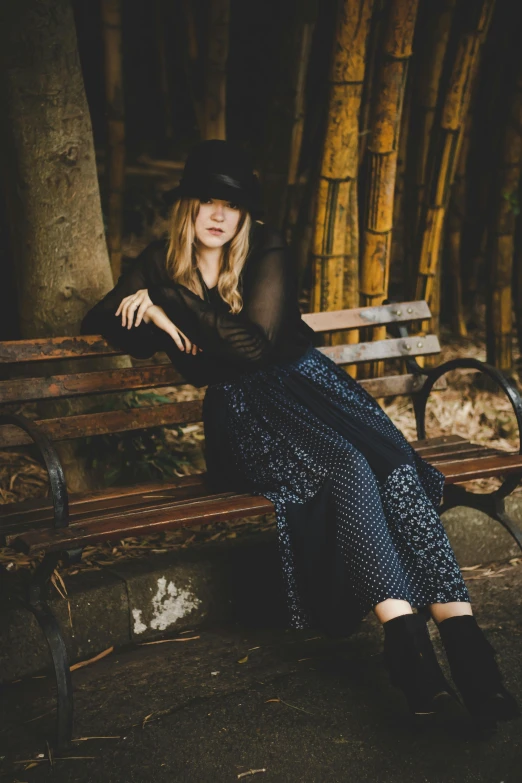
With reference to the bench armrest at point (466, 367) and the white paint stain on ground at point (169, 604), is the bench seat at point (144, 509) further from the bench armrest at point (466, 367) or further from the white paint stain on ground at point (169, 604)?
the white paint stain on ground at point (169, 604)

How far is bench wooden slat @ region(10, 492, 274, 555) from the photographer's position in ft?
7.66

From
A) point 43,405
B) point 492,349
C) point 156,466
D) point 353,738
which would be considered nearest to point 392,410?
point 492,349

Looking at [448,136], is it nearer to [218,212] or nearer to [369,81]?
[369,81]

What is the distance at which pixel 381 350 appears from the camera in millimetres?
3564

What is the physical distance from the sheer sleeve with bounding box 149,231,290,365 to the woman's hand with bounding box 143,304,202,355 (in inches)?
0.8

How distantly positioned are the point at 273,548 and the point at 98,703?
2.95 ft

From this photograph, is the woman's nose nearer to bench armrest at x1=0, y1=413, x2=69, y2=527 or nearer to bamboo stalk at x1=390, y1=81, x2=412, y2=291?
bench armrest at x1=0, y1=413, x2=69, y2=527

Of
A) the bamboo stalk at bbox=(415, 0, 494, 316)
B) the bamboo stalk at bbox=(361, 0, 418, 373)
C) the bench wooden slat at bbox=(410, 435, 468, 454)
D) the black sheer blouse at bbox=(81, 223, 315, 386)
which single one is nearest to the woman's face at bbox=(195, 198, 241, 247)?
the black sheer blouse at bbox=(81, 223, 315, 386)

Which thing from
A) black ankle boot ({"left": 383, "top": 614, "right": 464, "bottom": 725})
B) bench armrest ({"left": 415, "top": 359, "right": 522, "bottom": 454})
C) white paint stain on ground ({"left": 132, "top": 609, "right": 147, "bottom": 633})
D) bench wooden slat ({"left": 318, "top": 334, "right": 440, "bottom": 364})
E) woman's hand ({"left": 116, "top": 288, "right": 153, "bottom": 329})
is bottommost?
white paint stain on ground ({"left": 132, "top": 609, "right": 147, "bottom": 633})

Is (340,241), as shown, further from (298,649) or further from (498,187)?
(298,649)

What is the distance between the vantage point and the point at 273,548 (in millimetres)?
3160

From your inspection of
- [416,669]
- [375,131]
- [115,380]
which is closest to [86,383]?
[115,380]

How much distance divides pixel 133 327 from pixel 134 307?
0.08m

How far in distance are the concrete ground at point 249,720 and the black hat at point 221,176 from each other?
147cm
